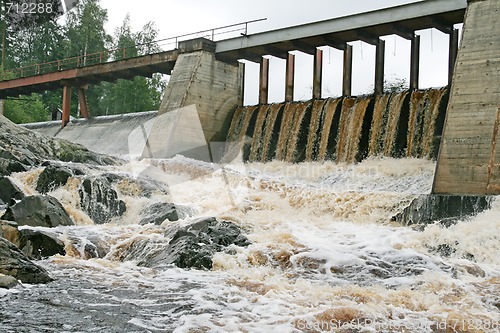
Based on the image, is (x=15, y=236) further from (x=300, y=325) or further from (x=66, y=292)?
(x=300, y=325)

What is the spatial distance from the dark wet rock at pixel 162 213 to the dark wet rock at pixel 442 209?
4687 mm

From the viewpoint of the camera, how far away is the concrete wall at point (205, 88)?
77.4 ft

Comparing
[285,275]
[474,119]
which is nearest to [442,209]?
[474,119]

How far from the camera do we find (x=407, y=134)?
18.3 meters

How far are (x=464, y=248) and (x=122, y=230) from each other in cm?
635

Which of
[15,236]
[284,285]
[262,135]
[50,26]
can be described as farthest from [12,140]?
[50,26]

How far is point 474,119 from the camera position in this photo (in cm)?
1415

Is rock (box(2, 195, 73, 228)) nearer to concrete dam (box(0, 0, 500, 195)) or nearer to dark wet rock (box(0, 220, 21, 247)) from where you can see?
dark wet rock (box(0, 220, 21, 247))

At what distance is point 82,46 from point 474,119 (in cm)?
3799

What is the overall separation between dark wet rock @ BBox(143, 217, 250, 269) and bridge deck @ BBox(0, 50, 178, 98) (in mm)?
16007

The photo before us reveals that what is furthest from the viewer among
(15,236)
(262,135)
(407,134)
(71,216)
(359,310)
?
(262,135)

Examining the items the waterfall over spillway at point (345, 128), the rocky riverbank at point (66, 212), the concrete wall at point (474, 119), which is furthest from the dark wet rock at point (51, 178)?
the concrete wall at point (474, 119)

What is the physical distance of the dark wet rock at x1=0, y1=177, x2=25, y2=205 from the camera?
1336 centimetres

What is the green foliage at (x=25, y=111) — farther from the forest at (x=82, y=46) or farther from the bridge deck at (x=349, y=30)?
the bridge deck at (x=349, y=30)
